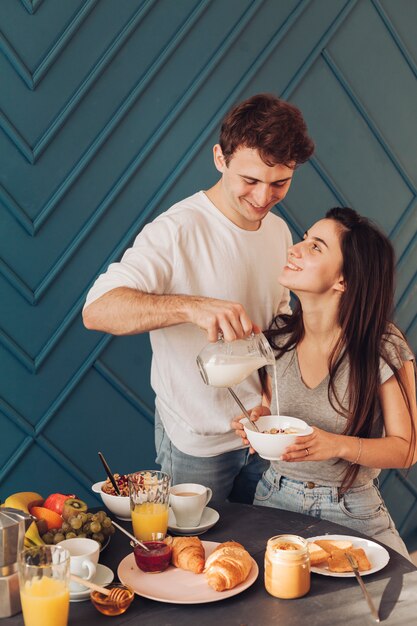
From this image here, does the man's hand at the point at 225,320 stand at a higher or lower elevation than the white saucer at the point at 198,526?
higher

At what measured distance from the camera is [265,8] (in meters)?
2.87

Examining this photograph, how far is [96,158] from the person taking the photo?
2.61 metres

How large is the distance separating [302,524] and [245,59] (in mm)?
1807

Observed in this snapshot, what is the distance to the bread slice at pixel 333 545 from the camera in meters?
1.53

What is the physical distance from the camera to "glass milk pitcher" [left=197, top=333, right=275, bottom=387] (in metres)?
1.71

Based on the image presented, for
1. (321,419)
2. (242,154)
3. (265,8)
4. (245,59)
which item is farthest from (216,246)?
(265,8)

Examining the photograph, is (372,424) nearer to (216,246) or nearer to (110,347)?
(216,246)

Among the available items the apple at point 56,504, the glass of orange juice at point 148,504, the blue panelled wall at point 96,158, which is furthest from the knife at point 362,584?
the blue panelled wall at point 96,158

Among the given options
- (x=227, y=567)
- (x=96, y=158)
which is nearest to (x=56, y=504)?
(x=227, y=567)

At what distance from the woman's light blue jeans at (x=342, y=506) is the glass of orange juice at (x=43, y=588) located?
0.84m

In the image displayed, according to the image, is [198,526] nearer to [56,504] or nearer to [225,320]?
[56,504]

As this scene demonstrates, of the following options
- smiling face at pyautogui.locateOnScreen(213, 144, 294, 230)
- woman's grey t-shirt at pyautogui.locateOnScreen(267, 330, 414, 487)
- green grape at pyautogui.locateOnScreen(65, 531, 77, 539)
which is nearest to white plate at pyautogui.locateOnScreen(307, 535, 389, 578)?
woman's grey t-shirt at pyautogui.locateOnScreen(267, 330, 414, 487)

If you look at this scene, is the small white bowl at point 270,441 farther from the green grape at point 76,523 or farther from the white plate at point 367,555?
the green grape at point 76,523

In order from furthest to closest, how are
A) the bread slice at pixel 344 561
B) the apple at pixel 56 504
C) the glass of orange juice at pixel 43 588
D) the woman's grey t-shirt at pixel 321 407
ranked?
the woman's grey t-shirt at pixel 321 407
the apple at pixel 56 504
the bread slice at pixel 344 561
the glass of orange juice at pixel 43 588
